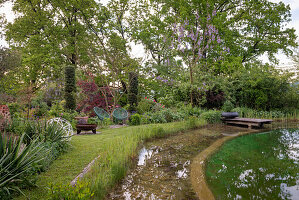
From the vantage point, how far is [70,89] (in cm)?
902

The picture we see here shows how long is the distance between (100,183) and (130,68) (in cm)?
899

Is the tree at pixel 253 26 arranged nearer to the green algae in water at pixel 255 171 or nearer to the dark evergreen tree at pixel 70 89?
the dark evergreen tree at pixel 70 89

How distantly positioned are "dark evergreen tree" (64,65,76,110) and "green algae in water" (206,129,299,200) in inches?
299

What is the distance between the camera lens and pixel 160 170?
10.6ft

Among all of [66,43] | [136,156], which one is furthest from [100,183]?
[66,43]

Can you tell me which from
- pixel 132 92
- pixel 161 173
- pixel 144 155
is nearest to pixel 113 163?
pixel 161 173

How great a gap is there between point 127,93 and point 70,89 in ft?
13.8

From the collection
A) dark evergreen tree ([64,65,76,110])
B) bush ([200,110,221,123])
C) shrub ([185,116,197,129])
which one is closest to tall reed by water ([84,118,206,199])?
shrub ([185,116,197,129])

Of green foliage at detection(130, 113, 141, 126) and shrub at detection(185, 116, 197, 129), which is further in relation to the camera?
green foliage at detection(130, 113, 141, 126)

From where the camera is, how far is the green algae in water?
2.43 metres

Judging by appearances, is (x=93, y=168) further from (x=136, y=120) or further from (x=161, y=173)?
(x=136, y=120)

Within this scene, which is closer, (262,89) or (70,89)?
(70,89)

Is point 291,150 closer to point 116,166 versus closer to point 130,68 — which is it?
point 116,166

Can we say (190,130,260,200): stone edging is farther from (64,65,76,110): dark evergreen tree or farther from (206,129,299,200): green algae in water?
(64,65,76,110): dark evergreen tree
